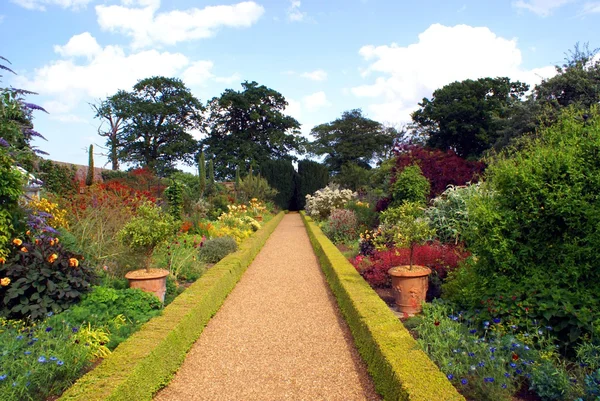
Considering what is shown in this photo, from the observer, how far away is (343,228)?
1163cm

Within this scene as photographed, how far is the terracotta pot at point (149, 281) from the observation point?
4.95 meters

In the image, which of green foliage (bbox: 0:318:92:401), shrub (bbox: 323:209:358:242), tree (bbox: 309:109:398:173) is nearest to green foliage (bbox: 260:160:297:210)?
tree (bbox: 309:109:398:173)

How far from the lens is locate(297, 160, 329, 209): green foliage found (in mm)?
29422

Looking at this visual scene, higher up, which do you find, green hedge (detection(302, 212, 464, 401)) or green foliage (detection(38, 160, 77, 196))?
green foliage (detection(38, 160, 77, 196))

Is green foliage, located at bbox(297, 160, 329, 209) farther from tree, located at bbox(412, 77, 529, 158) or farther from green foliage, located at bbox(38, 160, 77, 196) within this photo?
green foliage, located at bbox(38, 160, 77, 196)

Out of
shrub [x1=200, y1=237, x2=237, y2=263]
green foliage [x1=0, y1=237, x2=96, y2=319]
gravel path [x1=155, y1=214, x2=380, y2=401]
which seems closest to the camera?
gravel path [x1=155, y1=214, x2=380, y2=401]

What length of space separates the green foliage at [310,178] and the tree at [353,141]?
A: 9.67 meters

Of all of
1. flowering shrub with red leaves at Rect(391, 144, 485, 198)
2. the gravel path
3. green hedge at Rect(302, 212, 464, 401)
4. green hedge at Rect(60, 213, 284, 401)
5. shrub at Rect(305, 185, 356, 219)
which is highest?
flowering shrub with red leaves at Rect(391, 144, 485, 198)

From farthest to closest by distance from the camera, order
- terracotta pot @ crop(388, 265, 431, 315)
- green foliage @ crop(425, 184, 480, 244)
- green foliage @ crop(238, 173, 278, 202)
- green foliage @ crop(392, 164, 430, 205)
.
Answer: green foliage @ crop(238, 173, 278, 202) < green foliage @ crop(392, 164, 430, 205) < green foliage @ crop(425, 184, 480, 244) < terracotta pot @ crop(388, 265, 431, 315)

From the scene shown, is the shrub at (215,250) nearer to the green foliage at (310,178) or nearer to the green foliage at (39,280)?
the green foliage at (39,280)

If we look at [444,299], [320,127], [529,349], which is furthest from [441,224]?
[320,127]

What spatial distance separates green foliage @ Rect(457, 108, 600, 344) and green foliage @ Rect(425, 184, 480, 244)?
291 cm

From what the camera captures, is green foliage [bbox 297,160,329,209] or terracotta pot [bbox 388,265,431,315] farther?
green foliage [bbox 297,160,329,209]

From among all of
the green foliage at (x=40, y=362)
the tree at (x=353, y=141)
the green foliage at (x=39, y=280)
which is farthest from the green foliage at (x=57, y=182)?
the tree at (x=353, y=141)
